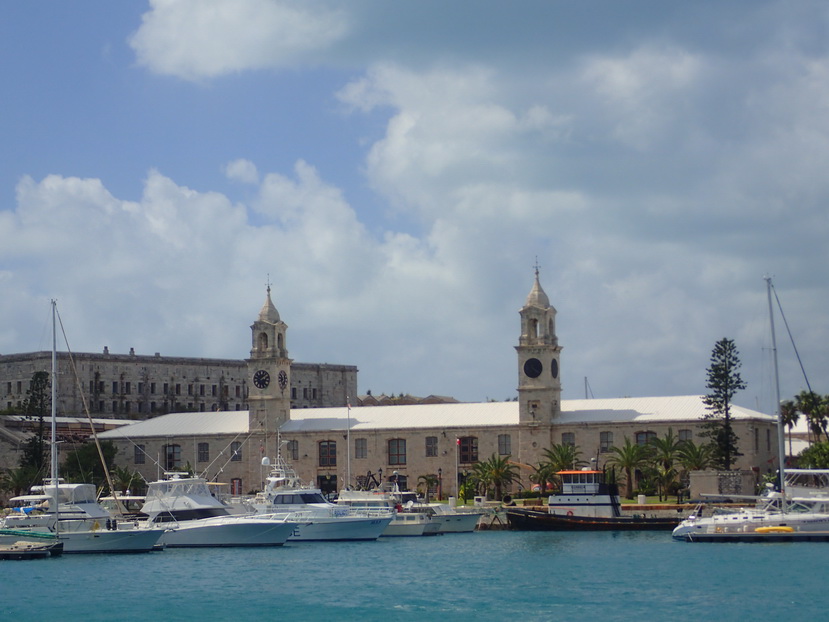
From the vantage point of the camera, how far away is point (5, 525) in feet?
220

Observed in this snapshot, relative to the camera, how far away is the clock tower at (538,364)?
310ft

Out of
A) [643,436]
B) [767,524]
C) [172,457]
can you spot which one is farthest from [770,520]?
[172,457]

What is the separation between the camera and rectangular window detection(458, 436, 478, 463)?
317 ft

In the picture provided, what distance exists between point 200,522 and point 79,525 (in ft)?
20.2

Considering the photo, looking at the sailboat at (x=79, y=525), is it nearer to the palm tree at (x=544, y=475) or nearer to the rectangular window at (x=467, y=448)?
the palm tree at (x=544, y=475)

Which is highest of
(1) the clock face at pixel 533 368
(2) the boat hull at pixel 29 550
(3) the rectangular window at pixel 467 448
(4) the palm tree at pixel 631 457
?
(1) the clock face at pixel 533 368

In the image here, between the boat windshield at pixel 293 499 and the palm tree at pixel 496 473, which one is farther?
the palm tree at pixel 496 473

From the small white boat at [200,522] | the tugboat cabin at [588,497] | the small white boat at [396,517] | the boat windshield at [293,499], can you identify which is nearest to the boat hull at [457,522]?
the small white boat at [396,517]

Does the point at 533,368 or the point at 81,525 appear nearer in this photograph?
the point at 81,525

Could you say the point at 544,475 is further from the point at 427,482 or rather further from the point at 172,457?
the point at 172,457

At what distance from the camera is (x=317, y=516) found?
73500 millimetres

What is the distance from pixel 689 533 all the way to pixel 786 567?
41.7ft

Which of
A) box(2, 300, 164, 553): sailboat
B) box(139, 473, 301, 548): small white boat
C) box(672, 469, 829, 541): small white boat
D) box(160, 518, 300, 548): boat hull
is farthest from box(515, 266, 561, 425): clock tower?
box(2, 300, 164, 553): sailboat

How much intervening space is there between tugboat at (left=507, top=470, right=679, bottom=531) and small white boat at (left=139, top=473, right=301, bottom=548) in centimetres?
1635
